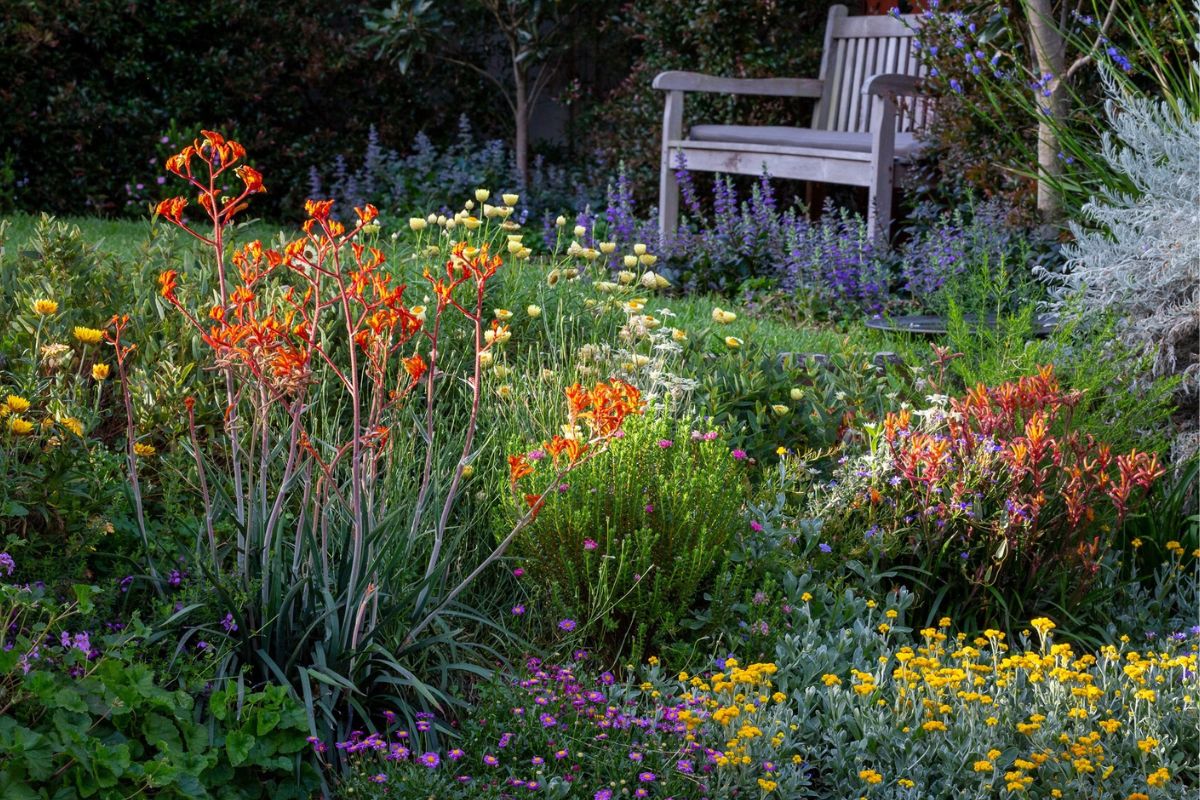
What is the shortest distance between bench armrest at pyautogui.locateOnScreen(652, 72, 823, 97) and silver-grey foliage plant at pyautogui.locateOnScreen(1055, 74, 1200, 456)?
310 centimetres

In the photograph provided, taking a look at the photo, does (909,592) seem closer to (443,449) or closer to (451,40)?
(443,449)

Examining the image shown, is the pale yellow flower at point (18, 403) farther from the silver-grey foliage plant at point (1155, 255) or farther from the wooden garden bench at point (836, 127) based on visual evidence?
the wooden garden bench at point (836, 127)

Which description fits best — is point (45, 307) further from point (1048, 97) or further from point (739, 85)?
point (739, 85)

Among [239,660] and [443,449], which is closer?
[239,660]

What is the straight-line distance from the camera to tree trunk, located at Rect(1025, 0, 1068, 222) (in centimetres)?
554

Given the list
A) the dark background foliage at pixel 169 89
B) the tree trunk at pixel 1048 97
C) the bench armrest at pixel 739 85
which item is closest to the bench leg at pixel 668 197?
the bench armrest at pixel 739 85

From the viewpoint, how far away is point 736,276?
6.69 m

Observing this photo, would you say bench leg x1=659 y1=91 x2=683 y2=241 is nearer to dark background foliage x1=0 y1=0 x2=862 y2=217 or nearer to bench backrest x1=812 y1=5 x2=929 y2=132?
dark background foliage x1=0 y1=0 x2=862 y2=217

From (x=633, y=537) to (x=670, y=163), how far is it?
5.01 meters

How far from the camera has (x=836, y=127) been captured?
8094mm

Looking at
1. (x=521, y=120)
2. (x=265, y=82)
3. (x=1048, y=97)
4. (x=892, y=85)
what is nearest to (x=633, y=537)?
(x=1048, y=97)

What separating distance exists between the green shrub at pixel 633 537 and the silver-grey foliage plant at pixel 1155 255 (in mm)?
1933

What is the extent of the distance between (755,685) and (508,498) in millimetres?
728

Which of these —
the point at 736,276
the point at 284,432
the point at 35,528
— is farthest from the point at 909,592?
the point at 736,276
